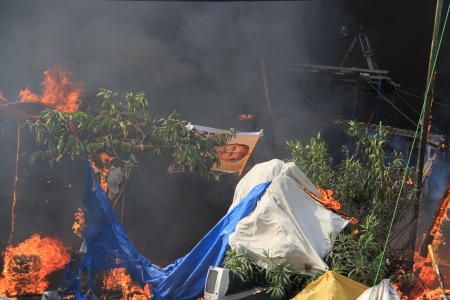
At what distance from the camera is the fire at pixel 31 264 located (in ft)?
34.8

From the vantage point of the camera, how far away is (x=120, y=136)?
9383mm

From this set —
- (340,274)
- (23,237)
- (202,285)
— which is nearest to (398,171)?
(340,274)

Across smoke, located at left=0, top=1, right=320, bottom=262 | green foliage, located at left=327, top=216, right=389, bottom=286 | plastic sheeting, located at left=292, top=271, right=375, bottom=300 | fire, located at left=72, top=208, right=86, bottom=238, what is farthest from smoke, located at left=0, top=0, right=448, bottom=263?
plastic sheeting, located at left=292, top=271, right=375, bottom=300

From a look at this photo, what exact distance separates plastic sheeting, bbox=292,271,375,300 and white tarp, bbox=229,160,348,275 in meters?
0.37

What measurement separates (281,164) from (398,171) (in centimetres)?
251

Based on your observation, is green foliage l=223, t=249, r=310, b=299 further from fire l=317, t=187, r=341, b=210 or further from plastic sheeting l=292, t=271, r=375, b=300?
fire l=317, t=187, r=341, b=210

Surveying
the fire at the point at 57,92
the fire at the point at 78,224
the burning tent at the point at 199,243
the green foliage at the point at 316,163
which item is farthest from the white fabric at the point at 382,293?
the fire at the point at 57,92

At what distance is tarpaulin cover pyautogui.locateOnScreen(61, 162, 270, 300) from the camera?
8383 millimetres

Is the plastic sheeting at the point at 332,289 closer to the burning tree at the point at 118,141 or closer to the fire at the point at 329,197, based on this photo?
the fire at the point at 329,197

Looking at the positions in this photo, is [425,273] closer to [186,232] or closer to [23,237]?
[186,232]

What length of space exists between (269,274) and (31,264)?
16.8 ft

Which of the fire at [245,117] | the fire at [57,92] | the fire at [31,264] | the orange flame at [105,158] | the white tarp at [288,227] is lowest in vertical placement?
the fire at [31,264]

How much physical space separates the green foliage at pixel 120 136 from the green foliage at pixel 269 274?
2194mm

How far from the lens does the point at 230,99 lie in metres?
14.5
